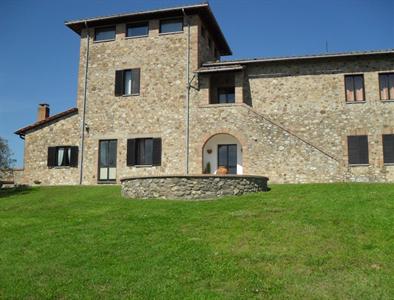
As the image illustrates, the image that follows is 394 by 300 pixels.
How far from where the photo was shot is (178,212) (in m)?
13.7

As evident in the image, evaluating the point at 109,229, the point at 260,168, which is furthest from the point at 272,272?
the point at 260,168

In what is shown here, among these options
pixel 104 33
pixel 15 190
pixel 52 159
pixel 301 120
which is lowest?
pixel 15 190

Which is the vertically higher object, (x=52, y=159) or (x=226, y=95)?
(x=226, y=95)

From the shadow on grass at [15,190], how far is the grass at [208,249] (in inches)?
247

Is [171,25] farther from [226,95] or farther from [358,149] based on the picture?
[358,149]

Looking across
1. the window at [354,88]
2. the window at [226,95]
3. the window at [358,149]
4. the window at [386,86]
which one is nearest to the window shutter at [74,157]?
the window at [226,95]

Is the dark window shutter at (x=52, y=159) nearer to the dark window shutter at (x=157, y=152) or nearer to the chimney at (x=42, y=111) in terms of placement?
the chimney at (x=42, y=111)

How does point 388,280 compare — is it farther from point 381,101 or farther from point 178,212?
point 381,101

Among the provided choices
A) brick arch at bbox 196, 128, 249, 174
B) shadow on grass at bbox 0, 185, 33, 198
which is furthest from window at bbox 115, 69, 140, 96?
shadow on grass at bbox 0, 185, 33, 198

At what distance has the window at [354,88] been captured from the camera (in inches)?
867

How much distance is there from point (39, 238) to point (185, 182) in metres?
6.11

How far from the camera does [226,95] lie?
24.0 metres

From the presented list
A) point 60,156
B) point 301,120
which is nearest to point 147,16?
point 60,156

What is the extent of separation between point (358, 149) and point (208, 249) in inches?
545
